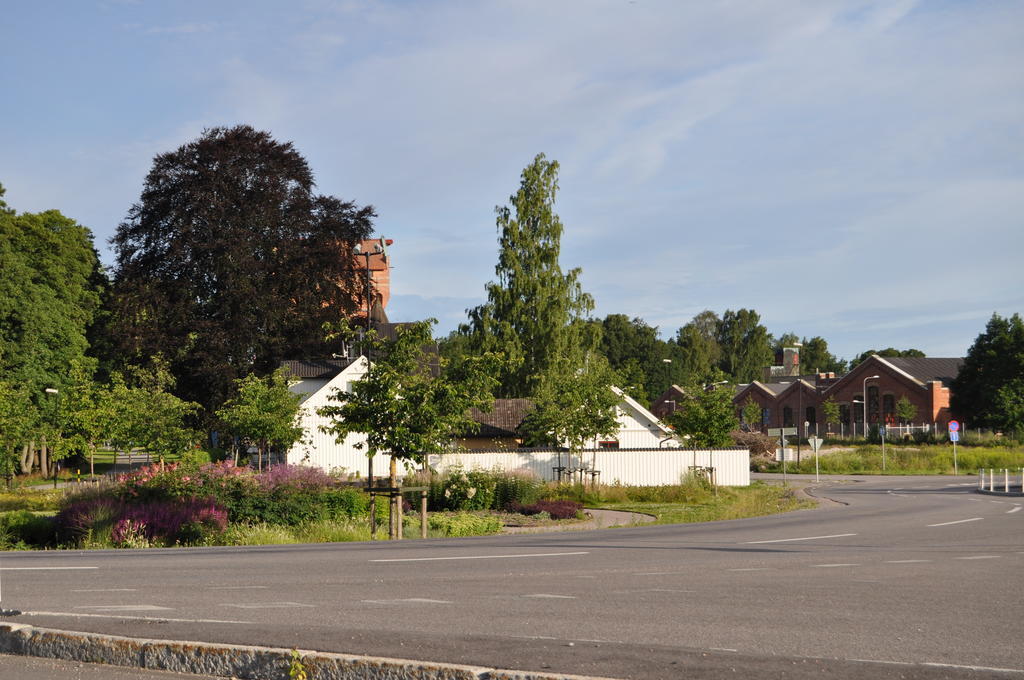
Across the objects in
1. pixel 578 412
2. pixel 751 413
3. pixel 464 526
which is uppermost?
pixel 751 413

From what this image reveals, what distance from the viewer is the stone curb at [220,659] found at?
6.00 m

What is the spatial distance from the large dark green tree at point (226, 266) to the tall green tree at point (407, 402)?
2474cm

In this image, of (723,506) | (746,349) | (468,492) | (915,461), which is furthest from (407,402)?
(746,349)

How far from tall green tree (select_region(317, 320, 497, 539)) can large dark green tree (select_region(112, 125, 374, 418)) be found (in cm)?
2474

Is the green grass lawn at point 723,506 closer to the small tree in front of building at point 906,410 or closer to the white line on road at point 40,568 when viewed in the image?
the white line on road at point 40,568

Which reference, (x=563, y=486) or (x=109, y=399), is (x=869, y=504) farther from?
(x=109, y=399)

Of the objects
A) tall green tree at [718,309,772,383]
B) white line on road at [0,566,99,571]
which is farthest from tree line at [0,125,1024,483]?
tall green tree at [718,309,772,383]

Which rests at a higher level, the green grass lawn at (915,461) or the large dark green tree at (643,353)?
the large dark green tree at (643,353)

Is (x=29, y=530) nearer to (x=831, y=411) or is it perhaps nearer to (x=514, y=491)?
(x=514, y=491)

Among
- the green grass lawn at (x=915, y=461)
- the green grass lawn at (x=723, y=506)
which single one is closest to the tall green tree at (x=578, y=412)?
the green grass lawn at (x=723, y=506)

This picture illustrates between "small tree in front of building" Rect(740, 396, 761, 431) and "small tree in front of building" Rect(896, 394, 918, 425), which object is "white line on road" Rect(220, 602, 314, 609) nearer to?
"small tree in front of building" Rect(896, 394, 918, 425)

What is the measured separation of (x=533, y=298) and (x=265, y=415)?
A: 78.1 feet

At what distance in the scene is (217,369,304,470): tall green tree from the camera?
38.6m

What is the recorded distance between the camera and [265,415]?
127ft
